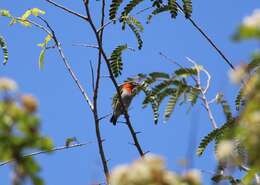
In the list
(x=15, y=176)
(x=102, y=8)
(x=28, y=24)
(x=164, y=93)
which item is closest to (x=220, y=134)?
(x=164, y=93)

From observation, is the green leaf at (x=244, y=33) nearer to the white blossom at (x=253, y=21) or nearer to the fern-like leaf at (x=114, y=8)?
the white blossom at (x=253, y=21)

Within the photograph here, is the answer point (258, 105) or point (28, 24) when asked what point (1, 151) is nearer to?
Result: point (258, 105)

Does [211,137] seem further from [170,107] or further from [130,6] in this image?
[130,6]

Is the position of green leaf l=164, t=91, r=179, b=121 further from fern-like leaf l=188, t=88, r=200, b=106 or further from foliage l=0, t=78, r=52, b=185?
foliage l=0, t=78, r=52, b=185

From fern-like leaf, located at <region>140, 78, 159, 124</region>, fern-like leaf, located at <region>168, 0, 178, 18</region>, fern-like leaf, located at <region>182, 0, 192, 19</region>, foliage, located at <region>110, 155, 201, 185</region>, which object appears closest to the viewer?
foliage, located at <region>110, 155, 201, 185</region>

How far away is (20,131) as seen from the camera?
4.17 ft

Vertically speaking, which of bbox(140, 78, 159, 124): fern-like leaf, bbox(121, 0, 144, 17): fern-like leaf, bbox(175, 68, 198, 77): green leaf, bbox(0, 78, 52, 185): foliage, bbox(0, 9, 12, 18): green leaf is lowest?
bbox(140, 78, 159, 124): fern-like leaf

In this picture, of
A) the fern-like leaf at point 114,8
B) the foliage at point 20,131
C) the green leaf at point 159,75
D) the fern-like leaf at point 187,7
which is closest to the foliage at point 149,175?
the foliage at point 20,131

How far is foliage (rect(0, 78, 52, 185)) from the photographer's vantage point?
4.11ft

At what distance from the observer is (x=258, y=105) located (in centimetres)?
133

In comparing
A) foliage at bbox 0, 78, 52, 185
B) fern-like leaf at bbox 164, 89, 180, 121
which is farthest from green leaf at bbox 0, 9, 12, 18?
foliage at bbox 0, 78, 52, 185

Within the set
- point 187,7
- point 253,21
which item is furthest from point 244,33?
point 187,7

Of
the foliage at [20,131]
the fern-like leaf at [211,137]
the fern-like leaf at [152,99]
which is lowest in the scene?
the fern-like leaf at [211,137]

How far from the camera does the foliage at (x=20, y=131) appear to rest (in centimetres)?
125
